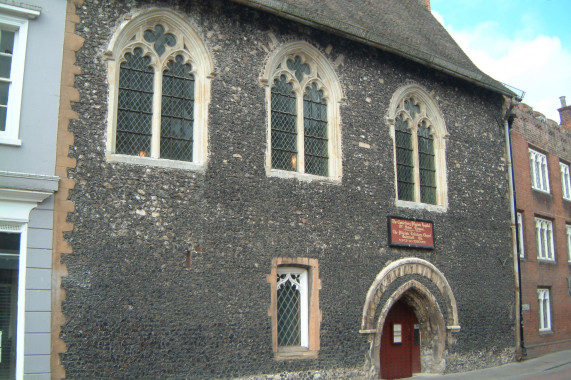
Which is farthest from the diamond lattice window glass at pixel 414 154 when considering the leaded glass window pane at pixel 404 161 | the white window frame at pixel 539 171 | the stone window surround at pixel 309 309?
the white window frame at pixel 539 171

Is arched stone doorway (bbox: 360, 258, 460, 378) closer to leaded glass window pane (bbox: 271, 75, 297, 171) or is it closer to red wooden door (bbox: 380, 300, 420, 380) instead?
red wooden door (bbox: 380, 300, 420, 380)

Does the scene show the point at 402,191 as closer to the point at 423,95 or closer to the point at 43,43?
the point at 423,95

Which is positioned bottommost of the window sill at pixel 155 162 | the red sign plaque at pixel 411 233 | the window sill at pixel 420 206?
the red sign plaque at pixel 411 233

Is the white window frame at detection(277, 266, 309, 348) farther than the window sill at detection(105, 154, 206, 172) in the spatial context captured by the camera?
Yes

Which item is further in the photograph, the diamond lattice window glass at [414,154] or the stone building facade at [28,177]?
the diamond lattice window glass at [414,154]

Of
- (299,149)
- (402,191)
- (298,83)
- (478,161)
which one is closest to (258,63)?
(298,83)

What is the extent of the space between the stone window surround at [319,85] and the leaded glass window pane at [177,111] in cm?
159

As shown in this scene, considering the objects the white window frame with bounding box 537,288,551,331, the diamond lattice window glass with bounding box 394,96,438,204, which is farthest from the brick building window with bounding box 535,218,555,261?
the diamond lattice window glass with bounding box 394,96,438,204

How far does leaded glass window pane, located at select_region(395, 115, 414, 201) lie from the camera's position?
14.0 metres

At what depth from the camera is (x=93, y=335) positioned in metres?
9.25

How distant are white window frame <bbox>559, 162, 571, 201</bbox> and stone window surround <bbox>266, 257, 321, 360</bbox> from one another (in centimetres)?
1411

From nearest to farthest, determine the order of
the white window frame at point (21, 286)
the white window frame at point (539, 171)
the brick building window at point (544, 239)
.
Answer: the white window frame at point (21, 286) → the brick building window at point (544, 239) → the white window frame at point (539, 171)

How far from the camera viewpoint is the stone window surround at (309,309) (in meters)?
11.1

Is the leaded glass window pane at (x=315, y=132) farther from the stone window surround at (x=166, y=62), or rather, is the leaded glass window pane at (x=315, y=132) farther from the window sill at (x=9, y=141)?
the window sill at (x=9, y=141)
